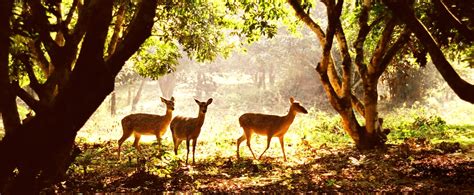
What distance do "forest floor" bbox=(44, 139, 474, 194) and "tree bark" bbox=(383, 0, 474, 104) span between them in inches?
73.1

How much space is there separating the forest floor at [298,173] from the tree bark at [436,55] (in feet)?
6.09

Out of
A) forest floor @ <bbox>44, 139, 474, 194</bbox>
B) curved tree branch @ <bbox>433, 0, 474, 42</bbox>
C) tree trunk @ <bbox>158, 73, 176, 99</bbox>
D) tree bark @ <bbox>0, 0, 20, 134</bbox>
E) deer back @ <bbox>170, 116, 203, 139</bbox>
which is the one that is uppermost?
tree trunk @ <bbox>158, 73, 176, 99</bbox>


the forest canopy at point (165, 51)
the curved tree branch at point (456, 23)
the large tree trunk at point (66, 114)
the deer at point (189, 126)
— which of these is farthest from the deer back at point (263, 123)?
the large tree trunk at point (66, 114)

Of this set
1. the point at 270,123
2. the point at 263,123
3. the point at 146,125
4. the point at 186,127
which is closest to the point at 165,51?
the point at 146,125

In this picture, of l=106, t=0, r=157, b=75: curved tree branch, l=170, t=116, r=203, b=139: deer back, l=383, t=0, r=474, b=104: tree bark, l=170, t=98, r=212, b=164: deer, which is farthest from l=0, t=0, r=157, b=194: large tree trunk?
l=170, t=116, r=203, b=139: deer back

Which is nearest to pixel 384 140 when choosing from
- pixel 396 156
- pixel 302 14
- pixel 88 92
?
pixel 396 156

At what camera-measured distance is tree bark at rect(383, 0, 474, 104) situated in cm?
656

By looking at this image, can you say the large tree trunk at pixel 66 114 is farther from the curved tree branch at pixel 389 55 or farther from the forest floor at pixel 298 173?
the curved tree branch at pixel 389 55

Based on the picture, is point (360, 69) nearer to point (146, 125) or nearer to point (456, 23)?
point (456, 23)

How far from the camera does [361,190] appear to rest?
8102mm

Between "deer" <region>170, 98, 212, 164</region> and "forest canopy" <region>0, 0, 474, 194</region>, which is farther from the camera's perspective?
"deer" <region>170, 98, 212, 164</region>

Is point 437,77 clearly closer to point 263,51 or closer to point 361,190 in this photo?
point 263,51

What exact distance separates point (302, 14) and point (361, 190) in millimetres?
5910

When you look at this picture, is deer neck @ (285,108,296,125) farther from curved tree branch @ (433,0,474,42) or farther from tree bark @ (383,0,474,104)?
curved tree branch @ (433,0,474,42)
